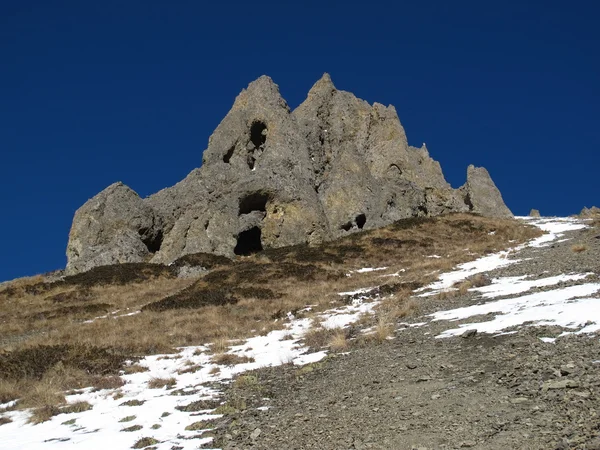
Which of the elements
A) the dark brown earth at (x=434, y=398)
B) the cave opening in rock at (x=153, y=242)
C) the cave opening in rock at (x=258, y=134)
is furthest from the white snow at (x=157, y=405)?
the cave opening in rock at (x=258, y=134)

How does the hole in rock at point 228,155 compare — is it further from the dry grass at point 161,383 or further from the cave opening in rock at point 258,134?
the dry grass at point 161,383

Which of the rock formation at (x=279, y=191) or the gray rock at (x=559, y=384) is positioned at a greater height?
the rock formation at (x=279, y=191)

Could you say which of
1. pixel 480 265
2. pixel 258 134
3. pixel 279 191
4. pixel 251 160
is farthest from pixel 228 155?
pixel 480 265

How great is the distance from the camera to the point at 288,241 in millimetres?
44125

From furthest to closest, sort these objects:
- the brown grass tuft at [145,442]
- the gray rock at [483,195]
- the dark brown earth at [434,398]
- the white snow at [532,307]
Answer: the gray rock at [483,195]
the white snow at [532,307]
the brown grass tuft at [145,442]
the dark brown earth at [434,398]

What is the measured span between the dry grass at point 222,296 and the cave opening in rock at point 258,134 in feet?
61.0

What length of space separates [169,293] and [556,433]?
2788cm

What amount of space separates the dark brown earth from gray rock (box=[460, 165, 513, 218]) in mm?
51510

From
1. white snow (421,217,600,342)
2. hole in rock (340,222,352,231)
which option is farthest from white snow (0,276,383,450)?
hole in rock (340,222,352,231)

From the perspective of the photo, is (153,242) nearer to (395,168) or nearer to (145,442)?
(395,168)

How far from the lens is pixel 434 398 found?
8.63 metres

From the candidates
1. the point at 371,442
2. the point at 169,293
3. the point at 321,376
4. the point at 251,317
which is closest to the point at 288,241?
the point at 169,293

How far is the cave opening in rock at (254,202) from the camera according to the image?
152 ft

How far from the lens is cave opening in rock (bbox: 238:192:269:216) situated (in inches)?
1818
